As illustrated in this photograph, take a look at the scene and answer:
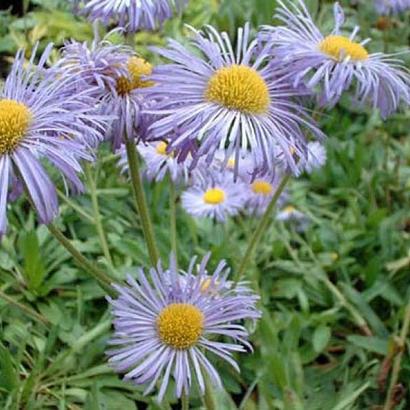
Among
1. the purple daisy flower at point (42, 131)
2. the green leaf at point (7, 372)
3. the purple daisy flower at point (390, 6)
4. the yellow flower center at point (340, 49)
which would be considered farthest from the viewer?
the purple daisy flower at point (390, 6)

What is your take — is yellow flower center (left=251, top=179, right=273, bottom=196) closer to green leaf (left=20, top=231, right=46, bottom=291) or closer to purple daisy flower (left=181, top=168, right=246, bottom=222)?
purple daisy flower (left=181, top=168, right=246, bottom=222)

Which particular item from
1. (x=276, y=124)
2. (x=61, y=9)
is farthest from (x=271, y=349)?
(x=61, y=9)

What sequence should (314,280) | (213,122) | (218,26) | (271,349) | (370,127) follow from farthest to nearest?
(218,26) < (370,127) < (314,280) < (271,349) < (213,122)

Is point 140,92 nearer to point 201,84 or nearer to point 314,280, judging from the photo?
point 201,84

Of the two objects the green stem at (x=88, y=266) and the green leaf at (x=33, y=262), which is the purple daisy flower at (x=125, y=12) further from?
the green leaf at (x=33, y=262)

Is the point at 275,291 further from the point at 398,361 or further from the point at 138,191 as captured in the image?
the point at 138,191

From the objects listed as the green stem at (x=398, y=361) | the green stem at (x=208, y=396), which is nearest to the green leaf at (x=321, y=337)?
the green stem at (x=398, y=361)

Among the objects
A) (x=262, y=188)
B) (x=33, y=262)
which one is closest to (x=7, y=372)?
(x=33, y=262)
